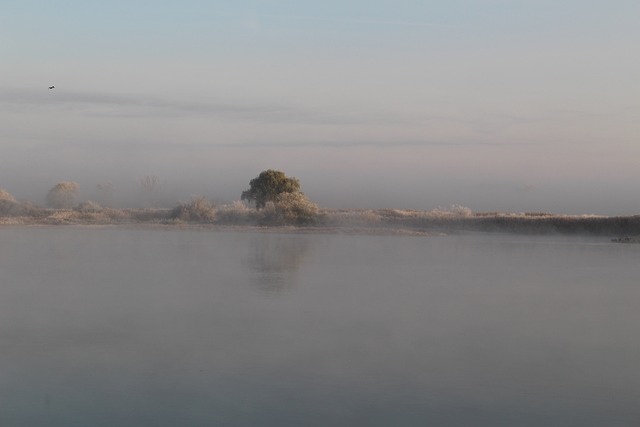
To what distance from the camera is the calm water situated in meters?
4.31

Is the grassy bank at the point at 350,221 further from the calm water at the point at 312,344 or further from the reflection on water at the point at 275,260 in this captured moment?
the calm water at the point at 312,344

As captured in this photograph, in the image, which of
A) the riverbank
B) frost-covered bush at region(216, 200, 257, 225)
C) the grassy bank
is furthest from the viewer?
frost-covered bush at region(216, 200, 257, 225)

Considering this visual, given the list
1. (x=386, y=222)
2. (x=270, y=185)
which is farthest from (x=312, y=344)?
(x=270, y=185)

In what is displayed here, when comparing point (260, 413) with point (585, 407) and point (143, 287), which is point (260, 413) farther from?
point (143, 287)

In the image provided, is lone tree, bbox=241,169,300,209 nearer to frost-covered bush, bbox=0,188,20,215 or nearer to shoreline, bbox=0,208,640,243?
shoreline, bbox=0,208,640,243

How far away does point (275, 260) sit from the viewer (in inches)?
464

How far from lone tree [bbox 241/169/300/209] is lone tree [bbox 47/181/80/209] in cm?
1142

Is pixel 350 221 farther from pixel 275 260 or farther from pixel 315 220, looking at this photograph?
pixel 275 260

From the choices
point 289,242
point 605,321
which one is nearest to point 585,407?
point 605,321

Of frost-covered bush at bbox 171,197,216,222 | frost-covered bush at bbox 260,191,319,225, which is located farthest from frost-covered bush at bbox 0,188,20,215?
frost-covered bush at bbox 260,191,319,225

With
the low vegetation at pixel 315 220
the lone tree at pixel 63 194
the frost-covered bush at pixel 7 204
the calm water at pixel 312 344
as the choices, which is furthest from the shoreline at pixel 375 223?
the lone tree at pixel 63 194

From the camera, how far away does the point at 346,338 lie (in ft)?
20.0

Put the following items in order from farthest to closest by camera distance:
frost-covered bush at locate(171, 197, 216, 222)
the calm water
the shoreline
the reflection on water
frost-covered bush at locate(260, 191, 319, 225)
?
frost-covered bush at locate(171, 197, 216, 222) → frost-covered bush at locate(260, 191, 319, 225) → the shoreline → the reflection on water → the calm water

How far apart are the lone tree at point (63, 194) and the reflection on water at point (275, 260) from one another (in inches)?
909
